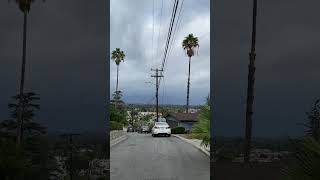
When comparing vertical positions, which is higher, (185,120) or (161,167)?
(161,167)

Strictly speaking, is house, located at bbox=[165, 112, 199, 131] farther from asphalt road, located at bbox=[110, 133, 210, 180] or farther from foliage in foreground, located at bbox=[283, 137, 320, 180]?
foliage in foreground, located at bbox=[283, 137, 320, 180]

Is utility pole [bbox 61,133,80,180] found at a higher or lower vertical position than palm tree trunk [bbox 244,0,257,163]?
lower

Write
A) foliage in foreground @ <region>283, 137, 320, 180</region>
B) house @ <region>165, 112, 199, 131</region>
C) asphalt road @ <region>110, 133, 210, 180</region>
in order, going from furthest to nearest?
1. house @ <region>165, 112, 199, 131</region>
2. asphalt road @ <region>110, 133, 210, 180</region>
3. foliage in foreground @ <region>283, 137, 320, 180</region>

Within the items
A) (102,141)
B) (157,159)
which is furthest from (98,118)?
(157,159)

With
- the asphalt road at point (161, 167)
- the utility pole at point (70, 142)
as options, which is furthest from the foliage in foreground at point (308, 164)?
the asphalt road at point (161, 167)

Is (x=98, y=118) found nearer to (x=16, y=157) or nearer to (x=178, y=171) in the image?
(x=16, y=157)

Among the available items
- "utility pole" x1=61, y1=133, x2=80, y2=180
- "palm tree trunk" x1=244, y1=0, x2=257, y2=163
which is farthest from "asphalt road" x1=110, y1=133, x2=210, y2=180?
"utility pole" x1=61, y1=133, x2=80, y2=180

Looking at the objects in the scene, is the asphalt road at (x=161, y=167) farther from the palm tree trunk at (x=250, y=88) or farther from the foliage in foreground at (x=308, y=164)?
the foliage in foreground at (x=308, y=164)

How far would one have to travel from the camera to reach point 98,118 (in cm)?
1058

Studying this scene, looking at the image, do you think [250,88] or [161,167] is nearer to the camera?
[250,88]

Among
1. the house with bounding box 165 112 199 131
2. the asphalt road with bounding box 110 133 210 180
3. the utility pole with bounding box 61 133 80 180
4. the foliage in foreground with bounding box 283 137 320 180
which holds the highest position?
the foliage in foreground with bounding box 283 137 320 180

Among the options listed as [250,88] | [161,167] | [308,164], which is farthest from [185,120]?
[308,164]

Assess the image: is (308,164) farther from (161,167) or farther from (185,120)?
(185,120)

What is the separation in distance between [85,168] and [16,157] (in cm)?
289
